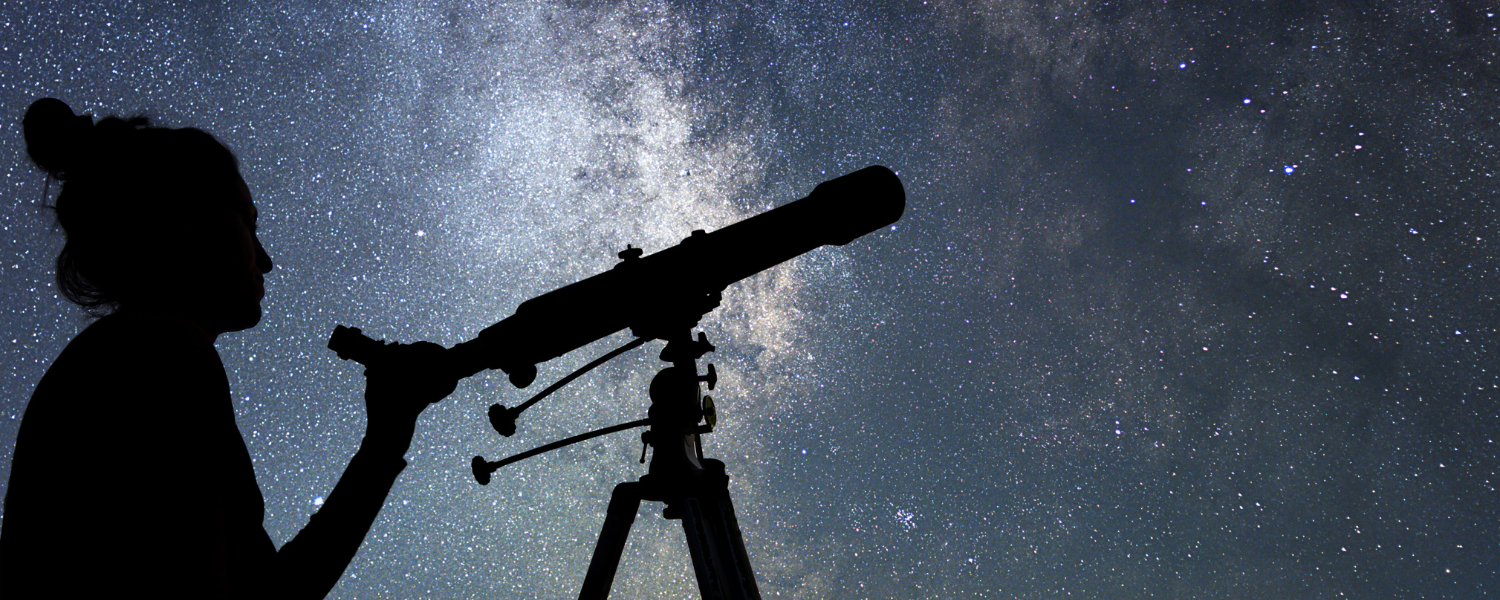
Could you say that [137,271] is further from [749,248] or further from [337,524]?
[749,248]

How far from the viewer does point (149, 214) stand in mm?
1137

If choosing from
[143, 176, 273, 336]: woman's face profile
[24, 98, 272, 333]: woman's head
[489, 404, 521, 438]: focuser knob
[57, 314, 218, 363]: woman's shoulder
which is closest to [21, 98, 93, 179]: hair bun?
[24, 98, 272, 333]: woman's head

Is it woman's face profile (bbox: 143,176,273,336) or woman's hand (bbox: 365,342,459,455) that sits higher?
woman's hand (bbox: 365,342,459,455)

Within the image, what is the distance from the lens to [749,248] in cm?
195

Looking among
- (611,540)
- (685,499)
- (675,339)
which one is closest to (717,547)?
(685,499)

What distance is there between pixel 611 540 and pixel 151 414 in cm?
108

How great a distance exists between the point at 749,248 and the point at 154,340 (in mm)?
1266

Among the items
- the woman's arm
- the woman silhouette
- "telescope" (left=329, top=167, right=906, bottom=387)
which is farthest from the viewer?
"telescope" (left=329, top=167, right=906, bottom=387)

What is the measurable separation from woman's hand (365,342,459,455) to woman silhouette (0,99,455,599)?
0.06 meters

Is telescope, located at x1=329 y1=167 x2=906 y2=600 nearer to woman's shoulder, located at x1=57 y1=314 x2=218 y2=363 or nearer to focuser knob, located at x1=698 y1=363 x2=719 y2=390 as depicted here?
focuser knob, located at x1=698 y1=363 x2=719 y2=390

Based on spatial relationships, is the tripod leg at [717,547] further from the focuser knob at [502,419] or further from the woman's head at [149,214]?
the woman's head at [149,214]

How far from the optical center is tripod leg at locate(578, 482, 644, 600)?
1.75 meters

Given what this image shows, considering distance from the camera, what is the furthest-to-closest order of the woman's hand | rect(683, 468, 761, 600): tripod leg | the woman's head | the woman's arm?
1. rect(683, 468, 761, 600): tripod leg
2. the woman's hand
3. the woman's arm
4. the woman's head

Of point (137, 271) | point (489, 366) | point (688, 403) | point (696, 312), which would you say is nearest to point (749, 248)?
point (696, 312)
